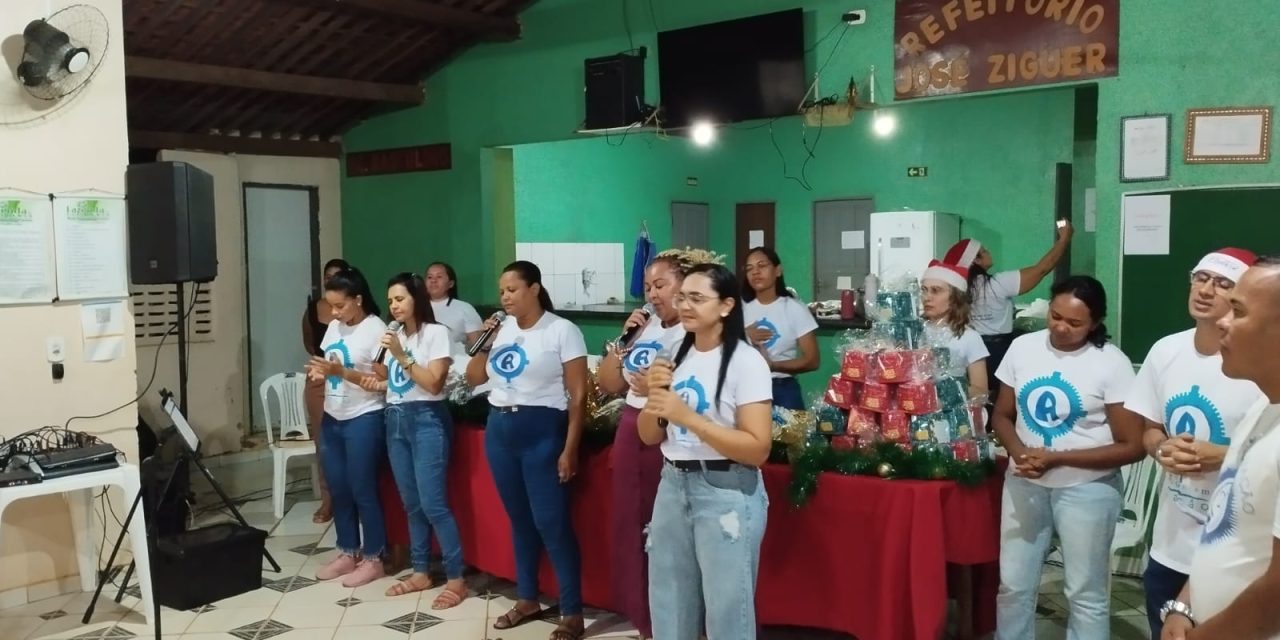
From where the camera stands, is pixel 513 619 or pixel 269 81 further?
pixel 269 81

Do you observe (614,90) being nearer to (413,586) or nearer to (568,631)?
(413,586)

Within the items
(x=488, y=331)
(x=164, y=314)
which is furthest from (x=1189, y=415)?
(x=164, y=314)

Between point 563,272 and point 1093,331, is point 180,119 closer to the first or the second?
point 563,272

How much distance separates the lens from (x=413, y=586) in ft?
15.0

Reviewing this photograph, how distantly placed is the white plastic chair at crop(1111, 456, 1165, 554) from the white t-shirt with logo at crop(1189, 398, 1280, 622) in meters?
2.88

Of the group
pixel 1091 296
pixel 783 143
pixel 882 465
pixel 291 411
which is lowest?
pixel 291 411

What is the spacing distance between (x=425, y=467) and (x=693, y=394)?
2.01 m

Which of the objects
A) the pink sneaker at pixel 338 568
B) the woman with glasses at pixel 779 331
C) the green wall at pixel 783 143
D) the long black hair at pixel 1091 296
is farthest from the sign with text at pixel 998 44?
the pink sneaker at pixel 338 568

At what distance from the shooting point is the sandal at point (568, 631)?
12.9 ft

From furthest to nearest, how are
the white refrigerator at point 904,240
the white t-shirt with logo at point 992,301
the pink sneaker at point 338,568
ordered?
1. the white refrigerator at point 904,240
2. the white t-shirt with logo at point 992,301
3. the pink sneaker at point 338,568

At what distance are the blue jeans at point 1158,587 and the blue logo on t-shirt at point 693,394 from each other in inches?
48.8

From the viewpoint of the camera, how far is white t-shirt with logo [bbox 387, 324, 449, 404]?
14.3 feet

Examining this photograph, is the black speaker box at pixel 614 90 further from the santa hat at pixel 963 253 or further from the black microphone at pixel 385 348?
the black microphone at pixel 385 348

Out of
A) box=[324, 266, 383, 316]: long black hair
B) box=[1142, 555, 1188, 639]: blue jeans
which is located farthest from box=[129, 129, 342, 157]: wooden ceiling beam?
box=[1142, 555, 1188, 639]: blue jeans
